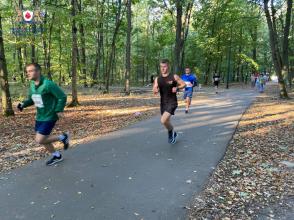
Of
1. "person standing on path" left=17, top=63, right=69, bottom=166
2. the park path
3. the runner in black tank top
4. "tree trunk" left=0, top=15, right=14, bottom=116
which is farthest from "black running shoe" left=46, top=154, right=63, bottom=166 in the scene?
"tree trunk" left=0, top=15, right=14, bottom=116

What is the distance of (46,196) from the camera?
4.76 metres

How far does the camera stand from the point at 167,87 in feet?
24.8

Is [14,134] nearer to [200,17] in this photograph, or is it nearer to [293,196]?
[293,196]

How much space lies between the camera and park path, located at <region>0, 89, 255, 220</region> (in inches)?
169

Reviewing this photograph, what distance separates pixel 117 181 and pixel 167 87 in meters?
2.95

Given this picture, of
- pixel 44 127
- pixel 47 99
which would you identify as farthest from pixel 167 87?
pixel 44 127

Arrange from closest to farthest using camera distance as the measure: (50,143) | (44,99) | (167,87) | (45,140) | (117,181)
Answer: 1. (117,181)
2. (44,99)
3. (45,140)
4. (50,143)
5. (167,87)

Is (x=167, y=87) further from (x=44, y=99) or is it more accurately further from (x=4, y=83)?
(x=4, y=83)

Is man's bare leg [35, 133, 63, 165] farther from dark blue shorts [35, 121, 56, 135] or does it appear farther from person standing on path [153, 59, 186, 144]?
person standing on path [153, 59, 186, 144]

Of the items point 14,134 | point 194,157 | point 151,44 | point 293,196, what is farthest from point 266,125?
point 151,44

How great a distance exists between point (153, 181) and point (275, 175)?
93.4 inches

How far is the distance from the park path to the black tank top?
3.68 ft

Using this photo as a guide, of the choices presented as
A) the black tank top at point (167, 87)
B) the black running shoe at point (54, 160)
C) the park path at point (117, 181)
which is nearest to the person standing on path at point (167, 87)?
the black tank top at point (167, 87)

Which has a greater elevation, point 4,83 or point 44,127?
point 4,83
